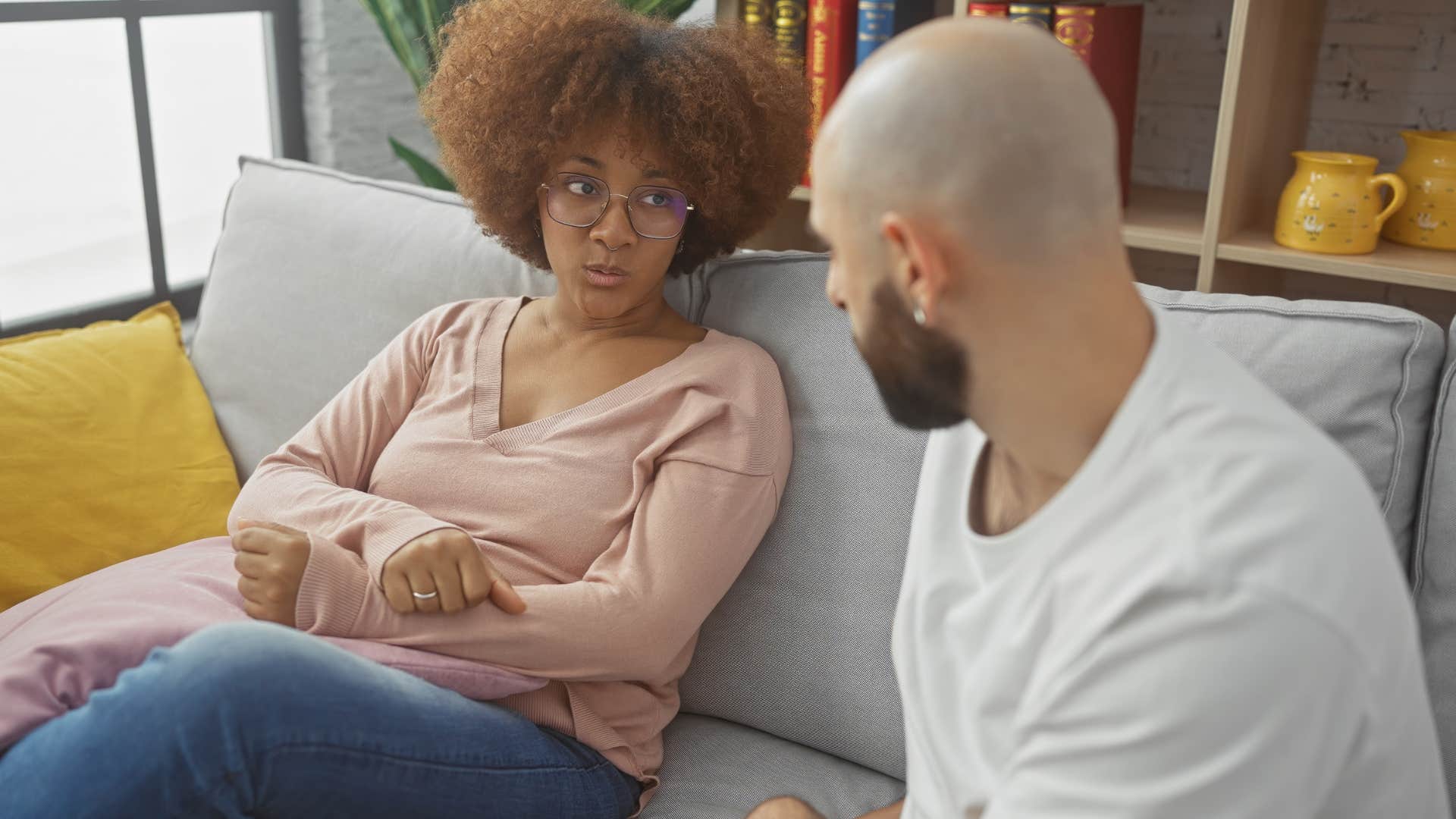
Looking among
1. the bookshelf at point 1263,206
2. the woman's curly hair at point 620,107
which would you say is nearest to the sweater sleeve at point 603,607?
the woman's curly hair at point 620,107

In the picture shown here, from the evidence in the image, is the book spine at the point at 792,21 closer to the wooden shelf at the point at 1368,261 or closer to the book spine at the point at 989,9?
the book spine at the point at 989,9

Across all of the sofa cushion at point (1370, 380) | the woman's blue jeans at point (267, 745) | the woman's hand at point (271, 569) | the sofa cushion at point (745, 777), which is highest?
the sofa cushion at point (1370, 380)

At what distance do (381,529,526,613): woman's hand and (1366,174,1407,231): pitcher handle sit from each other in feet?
4.15

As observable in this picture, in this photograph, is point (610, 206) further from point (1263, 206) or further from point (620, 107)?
point (1263, 206)

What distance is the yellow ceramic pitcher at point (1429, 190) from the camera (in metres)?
1.68

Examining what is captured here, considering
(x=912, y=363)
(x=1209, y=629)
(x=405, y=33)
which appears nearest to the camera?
(x=1209, y=629)

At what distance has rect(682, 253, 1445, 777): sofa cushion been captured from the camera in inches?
48.5

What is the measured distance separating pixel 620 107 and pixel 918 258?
82 cm

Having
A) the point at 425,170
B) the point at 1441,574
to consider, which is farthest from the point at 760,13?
the point at 1441,574

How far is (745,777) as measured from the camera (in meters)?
1.40

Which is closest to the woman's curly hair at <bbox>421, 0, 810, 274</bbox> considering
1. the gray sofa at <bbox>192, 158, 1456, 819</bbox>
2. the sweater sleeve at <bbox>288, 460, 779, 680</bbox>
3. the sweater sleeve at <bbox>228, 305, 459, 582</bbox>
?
the gray sofa at <bbox>192, 158, 1456, 819</bbox>

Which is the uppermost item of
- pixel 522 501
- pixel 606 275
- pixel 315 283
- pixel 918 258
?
pixel 918 258

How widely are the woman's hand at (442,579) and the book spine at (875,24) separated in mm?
1139

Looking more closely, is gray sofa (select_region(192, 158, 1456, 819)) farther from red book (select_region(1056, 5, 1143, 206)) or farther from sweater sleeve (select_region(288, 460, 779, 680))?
red book (select_region(1056, 5, 1143, 206))
